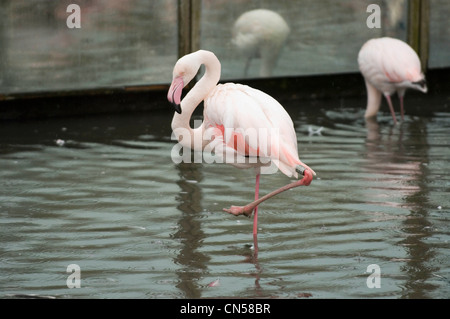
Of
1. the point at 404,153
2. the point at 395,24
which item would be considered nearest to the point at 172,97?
the point at 404,153

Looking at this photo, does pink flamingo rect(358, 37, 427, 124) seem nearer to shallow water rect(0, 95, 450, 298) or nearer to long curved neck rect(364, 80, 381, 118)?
long curved neck rect(364, 80, 381, 118)

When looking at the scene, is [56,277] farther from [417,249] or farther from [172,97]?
[417,249]

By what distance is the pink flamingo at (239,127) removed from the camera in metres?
5.28

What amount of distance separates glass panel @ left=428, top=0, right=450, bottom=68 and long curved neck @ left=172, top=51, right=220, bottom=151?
→ 6.30 metres

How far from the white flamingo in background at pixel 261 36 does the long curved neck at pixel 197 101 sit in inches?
172

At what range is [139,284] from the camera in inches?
184

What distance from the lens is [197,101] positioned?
19.7ft

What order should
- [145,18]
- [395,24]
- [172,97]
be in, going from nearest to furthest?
[172,97] < [145,18] < [395,24]

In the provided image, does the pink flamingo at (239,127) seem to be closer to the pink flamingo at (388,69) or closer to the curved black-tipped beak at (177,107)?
the curved black-tipped beak at (177,107)

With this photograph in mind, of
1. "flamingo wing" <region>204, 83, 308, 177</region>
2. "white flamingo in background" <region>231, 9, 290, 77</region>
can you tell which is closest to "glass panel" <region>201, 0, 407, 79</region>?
"white flamingo in background" <region>231, 9, 290, 77</region>

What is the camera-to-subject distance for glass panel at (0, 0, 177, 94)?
9.14m

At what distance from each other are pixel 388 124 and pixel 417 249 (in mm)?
4348

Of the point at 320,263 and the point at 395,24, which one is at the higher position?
the point at 395,24

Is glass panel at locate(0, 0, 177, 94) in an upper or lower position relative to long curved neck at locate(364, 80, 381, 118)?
upper
